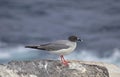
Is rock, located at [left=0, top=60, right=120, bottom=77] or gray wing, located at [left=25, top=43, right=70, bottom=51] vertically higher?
gray wing, located at [left=25, top=43, right=70, bottom=51]

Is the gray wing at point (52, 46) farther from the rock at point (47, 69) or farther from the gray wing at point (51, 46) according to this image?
the rock at point (47, 69)

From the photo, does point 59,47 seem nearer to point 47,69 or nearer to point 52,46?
point 52,46

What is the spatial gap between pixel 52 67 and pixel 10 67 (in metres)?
1.25

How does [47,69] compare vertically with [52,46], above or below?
below

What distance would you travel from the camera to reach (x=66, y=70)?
15.5 metres

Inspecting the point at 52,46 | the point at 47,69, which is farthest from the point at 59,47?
the point at 47,69

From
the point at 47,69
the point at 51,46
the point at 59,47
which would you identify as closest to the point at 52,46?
the point at 51,46

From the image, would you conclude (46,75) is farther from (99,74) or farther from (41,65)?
(99,74)

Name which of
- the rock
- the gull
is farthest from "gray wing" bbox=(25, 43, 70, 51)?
the rock

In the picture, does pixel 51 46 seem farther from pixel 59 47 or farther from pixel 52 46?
pixel 59 47

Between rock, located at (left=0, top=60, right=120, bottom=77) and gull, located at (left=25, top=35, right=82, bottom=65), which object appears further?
gull, located at (left=25, top=35, right=82, bottom=65)

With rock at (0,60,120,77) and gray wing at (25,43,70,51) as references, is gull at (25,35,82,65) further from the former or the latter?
rock at (0,60,120,77)

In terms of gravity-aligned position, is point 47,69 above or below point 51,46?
below

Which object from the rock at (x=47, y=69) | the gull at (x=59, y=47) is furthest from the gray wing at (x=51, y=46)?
the rock at (x=47, y=69)
